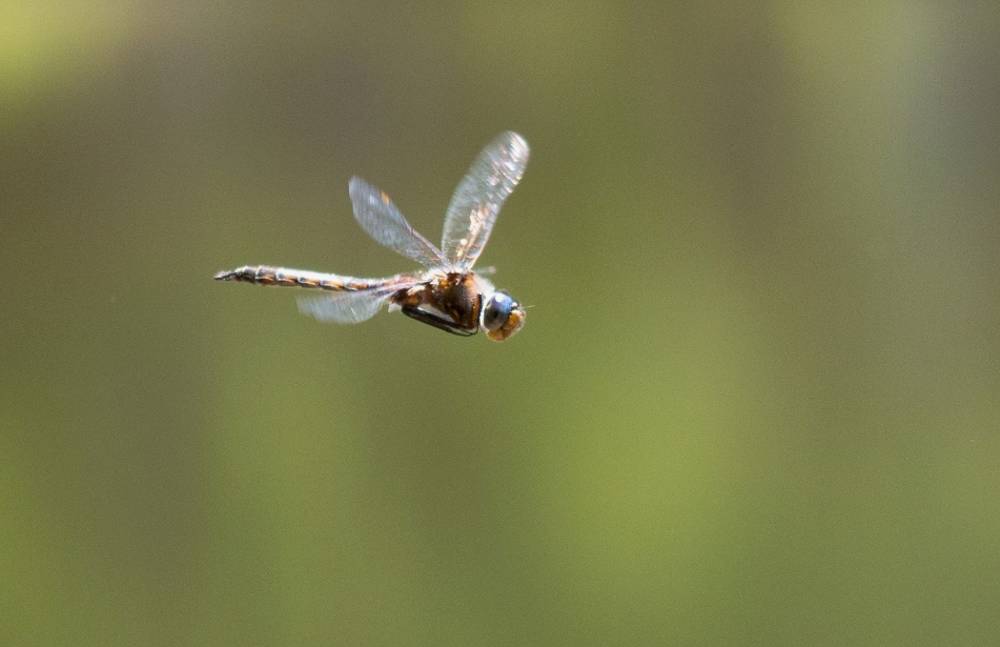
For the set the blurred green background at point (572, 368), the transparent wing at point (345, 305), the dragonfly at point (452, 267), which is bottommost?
the transparent wing at point (345, 305)

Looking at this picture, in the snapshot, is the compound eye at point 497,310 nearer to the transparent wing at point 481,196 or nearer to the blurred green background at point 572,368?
the transparent wing at point 481,196

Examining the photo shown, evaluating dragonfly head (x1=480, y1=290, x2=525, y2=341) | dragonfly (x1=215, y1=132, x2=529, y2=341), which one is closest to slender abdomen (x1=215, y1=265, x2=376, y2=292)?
dragonfly (x1=215, y1=132, x2=529, y2=341)

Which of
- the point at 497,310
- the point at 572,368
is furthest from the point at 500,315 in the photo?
the point at 572,368

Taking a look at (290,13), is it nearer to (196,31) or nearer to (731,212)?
(196,31)

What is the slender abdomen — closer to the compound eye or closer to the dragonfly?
the dragonfly

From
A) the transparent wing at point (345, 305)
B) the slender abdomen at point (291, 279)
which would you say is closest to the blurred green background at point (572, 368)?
the slender abdomen at point (291, 279)

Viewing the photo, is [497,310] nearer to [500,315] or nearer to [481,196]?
[500,315]

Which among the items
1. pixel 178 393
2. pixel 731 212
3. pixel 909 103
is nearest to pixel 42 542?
pixel 178 393
